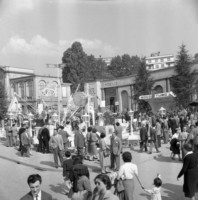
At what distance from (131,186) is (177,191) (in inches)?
104

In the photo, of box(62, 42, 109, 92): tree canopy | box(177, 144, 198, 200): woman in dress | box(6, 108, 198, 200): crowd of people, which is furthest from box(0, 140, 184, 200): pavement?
box(62, 42, 109, 92): tree canopy

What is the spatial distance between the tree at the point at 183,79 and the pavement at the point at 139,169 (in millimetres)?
18121

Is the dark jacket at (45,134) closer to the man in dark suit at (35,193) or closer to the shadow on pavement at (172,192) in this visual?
the shadow on pavement at (172,192)

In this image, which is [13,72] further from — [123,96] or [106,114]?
[106,114]

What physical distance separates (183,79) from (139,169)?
80.1 feet

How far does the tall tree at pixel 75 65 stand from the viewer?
5422cm

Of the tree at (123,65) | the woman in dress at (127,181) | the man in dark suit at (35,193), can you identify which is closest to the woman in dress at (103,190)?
the man in dark suit at (35,193)

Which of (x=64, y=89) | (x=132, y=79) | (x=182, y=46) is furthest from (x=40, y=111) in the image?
(x=64, y=89)

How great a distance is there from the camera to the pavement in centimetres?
802

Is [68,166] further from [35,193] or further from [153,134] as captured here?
[153,134]

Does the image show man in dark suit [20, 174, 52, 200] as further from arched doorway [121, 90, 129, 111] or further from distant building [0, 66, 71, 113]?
distant building [0, 66, 71, 113]

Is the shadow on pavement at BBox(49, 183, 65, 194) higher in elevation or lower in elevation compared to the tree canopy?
lower

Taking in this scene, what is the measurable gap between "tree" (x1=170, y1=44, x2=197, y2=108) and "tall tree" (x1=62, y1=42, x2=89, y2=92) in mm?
23135

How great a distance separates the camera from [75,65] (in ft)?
178
